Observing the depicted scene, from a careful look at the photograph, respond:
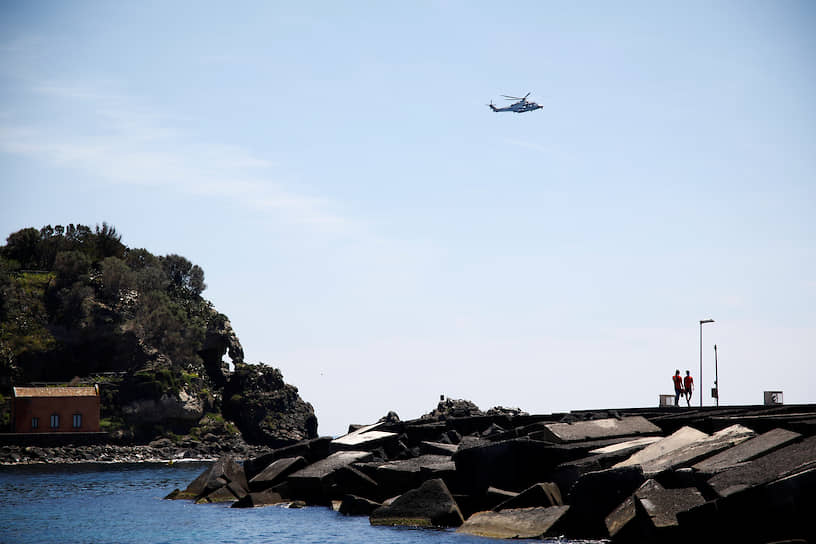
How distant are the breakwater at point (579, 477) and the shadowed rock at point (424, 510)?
0.03m

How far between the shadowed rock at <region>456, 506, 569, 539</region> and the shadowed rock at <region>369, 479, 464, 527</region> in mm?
990

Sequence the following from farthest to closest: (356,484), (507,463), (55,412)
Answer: (55,412)
(356,484)
(507,463)

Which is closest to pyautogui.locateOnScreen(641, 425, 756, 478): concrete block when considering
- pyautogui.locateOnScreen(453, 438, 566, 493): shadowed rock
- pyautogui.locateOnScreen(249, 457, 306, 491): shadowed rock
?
pyautogui.locateOnScreen(453, 438, 566, 493): shadowed rock

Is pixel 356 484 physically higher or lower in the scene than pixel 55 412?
higher

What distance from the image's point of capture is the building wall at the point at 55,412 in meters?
86.7

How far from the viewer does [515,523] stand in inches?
668

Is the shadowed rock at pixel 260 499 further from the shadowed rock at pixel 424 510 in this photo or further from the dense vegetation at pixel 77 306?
the dense vegetation at pixel 77 306

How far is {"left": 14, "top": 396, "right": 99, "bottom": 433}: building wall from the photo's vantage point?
86688 mm

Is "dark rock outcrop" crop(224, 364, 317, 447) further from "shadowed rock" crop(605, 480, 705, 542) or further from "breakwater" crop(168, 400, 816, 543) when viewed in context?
"shadowed rock" crop(605, 480, 705, 542)

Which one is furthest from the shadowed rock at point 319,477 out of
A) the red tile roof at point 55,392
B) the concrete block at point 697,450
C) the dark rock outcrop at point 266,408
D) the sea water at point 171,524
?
the dark rock outcrop at point 266,408

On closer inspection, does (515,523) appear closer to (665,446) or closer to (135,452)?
(665,446)

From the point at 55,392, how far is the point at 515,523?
275ft

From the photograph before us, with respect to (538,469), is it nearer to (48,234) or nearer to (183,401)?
(183,401)

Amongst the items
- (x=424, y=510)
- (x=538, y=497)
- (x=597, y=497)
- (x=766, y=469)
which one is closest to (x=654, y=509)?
(x=766, y=469)
